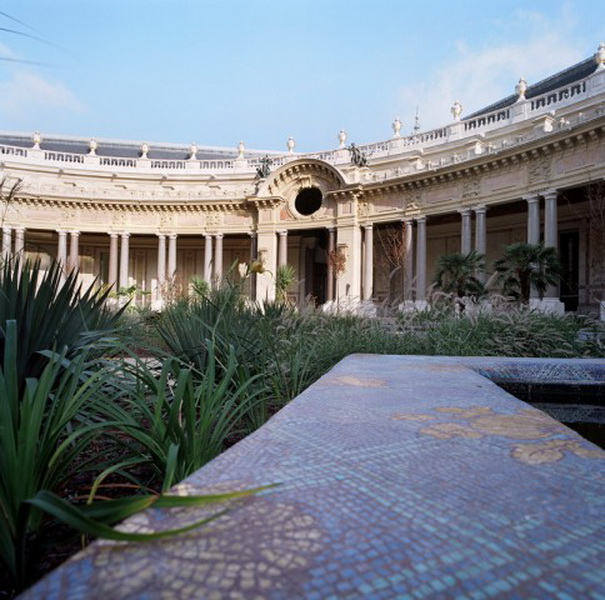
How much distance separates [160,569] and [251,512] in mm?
230

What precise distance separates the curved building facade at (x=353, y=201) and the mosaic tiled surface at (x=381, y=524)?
1287 centimetres

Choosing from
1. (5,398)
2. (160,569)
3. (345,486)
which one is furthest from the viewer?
(5,398)

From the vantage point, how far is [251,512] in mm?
870

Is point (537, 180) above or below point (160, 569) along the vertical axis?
above

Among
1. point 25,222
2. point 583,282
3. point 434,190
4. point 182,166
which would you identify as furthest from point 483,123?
point 25,222

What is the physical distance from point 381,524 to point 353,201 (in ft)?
68.9

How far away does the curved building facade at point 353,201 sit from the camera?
1501 centimetres

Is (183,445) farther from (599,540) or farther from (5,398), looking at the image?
(599,540)

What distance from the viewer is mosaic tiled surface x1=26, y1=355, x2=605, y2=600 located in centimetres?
66

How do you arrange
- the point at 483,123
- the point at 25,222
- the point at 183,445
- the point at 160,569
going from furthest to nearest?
the point at 25,222, the point at 483,123, the point at 183,445, the point at 160,569

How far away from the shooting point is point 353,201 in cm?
2114

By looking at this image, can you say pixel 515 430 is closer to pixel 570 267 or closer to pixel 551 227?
pixel 551 227

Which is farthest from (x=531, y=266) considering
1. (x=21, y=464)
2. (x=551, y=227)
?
(x=21, y=464)

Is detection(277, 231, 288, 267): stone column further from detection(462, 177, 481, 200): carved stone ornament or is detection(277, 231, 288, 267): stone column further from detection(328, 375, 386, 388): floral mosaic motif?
detection(328, 375, 386, 388): floral mosaic motif
